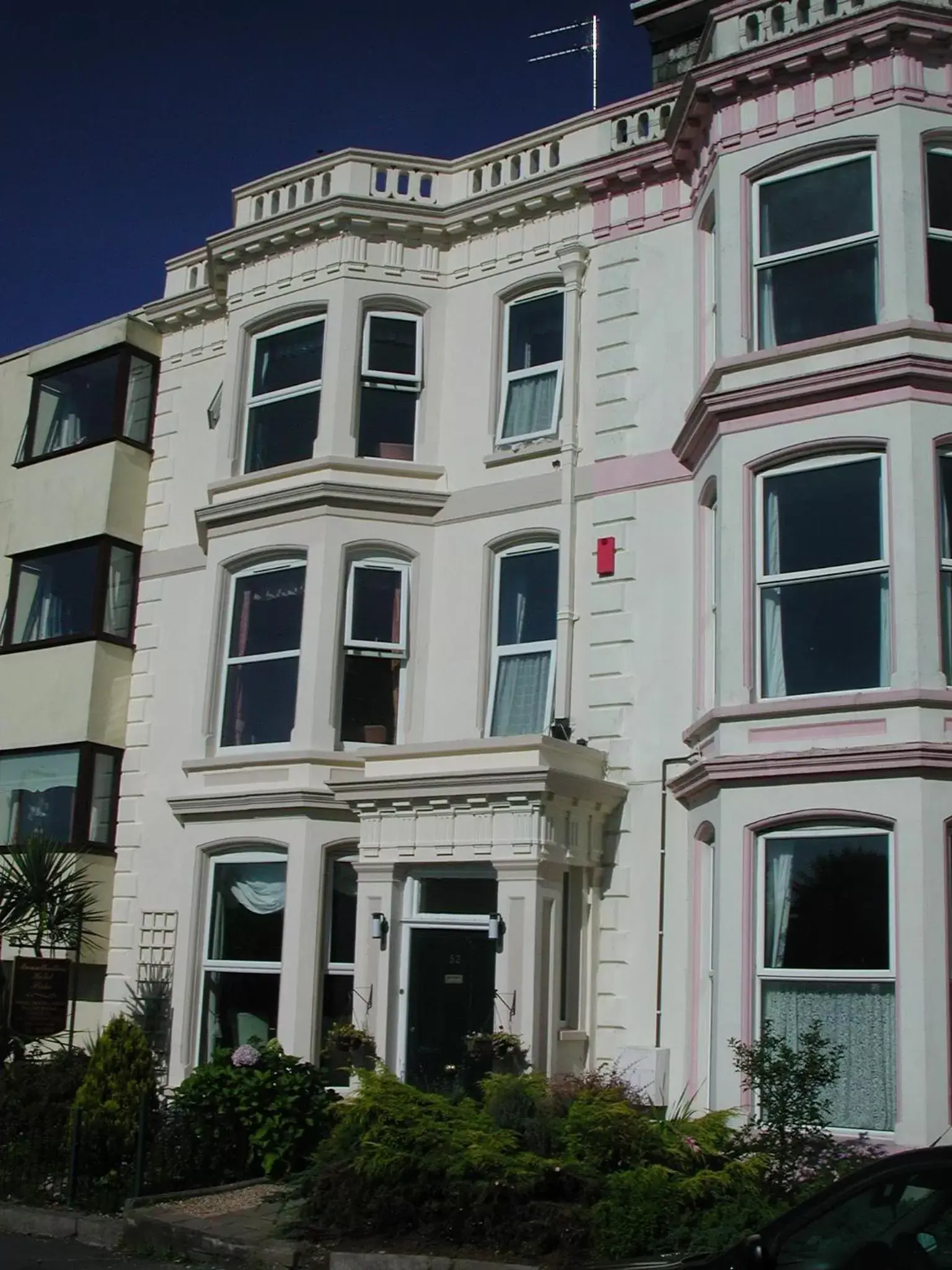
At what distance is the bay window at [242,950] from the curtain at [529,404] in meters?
5.61

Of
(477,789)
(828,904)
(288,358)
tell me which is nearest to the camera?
(828,904)

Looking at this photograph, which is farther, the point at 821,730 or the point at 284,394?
the point at 284,394

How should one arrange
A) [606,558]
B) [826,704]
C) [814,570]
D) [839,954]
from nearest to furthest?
[839,954] → [826,704] → [814,570] → [606,558]

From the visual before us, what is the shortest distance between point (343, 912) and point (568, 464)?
550cm

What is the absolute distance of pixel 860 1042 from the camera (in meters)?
11.6

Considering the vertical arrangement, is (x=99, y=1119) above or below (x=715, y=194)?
below

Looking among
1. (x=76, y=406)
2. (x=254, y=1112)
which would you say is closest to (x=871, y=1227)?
(x=254, y=1112)

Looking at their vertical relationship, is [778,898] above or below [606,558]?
below

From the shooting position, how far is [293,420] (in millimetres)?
17516

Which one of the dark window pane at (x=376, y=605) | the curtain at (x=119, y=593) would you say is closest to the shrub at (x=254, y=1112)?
the dark window pane at (x=376, y=605)

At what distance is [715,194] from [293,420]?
230 inches

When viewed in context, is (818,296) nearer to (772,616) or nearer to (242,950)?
(772,616)

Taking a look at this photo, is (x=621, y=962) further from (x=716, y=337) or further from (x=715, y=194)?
(x=715, y=194)

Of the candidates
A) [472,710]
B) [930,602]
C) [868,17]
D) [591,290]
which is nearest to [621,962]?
[472,710]
